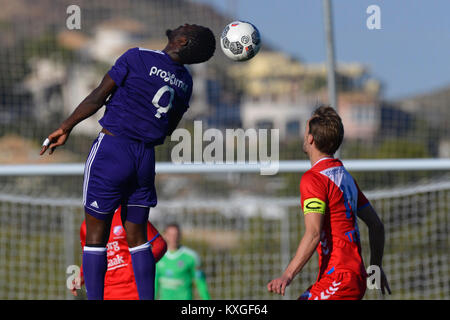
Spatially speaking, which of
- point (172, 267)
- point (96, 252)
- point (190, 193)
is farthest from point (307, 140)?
point (190, 193)

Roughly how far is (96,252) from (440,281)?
831 centimetres

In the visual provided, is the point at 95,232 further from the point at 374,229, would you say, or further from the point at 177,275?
the point at 177,275

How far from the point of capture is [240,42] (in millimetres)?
6000

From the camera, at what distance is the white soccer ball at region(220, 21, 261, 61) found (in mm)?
6016

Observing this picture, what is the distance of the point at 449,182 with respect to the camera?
35.2ft

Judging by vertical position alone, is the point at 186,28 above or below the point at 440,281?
above

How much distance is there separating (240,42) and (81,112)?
155 centimetres

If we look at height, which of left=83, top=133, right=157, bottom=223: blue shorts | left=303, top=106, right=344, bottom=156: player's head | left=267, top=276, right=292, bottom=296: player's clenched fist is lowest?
left=267, top=276, right=292, bottom=296: player's clenched fist

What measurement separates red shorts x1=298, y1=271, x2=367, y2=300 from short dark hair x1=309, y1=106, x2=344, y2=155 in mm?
829

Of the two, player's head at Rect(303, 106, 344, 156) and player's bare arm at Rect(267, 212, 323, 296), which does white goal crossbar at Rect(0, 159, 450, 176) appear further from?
player's bare arm at Rect(267, 212, 323, 296)

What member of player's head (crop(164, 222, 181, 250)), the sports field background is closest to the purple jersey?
player's head (crop(164, 222, 181, 250))

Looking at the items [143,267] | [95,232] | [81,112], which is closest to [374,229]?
[143,267]

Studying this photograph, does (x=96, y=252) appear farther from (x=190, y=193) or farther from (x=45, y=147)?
(x=190, y=193)
